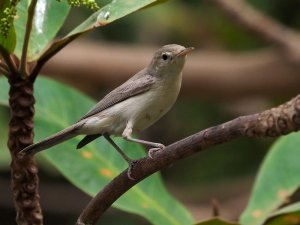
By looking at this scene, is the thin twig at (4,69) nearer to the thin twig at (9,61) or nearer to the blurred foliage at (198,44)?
the thin twig at (9,61)

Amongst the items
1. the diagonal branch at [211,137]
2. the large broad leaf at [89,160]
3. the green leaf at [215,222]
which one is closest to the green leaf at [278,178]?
the large broad leaf at [89,160]

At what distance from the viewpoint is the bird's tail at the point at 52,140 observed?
190 cm

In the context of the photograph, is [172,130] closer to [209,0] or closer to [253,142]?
[253,142]

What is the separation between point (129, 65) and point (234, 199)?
3.39ft

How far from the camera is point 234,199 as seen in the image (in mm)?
4613

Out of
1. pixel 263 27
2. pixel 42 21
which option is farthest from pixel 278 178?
pixel 263 27

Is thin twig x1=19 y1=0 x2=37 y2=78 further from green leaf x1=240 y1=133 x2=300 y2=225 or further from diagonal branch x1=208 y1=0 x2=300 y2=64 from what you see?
diagonal branch x1=208 y1=0 x2=300 y2=64

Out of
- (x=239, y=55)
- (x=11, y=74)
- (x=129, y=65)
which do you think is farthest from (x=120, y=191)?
(x=239, y=55)

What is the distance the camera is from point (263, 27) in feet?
14.5

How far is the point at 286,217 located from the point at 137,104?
2.41ft

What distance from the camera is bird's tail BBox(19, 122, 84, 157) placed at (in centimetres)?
190

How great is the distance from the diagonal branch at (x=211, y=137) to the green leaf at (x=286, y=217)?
16.9 inches

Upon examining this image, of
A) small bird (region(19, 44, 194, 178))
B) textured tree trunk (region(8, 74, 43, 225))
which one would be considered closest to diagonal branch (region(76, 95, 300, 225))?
textured tree trunk (region(8, 74, 43, 225))

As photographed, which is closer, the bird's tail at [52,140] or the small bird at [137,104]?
the bird's tail at [52,140]
